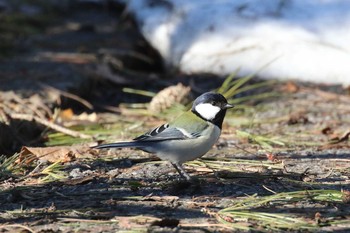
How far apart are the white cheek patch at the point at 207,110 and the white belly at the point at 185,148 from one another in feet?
0.52

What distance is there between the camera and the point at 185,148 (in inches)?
129

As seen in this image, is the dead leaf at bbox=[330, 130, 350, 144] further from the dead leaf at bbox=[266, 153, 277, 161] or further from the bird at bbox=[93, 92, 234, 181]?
the bird at bbox=[93, 92, 234, 181]

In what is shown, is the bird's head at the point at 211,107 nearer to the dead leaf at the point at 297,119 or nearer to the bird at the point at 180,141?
the bird at the point at 180,141

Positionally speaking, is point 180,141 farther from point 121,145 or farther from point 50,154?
point 50,154

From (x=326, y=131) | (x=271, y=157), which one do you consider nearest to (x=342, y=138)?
(x=326, y=131)

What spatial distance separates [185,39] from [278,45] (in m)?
0.79

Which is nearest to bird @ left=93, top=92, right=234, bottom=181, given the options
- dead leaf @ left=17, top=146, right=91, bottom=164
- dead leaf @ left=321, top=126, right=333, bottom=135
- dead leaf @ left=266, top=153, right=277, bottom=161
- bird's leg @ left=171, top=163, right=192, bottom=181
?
bird's leg @ left=171, top=163, right=192, bottom=181

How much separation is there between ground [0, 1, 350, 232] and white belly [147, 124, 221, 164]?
0.34 feet

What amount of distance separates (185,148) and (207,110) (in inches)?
12.0

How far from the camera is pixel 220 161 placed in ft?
12.1

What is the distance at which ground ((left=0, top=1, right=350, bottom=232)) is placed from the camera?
284 centimetres

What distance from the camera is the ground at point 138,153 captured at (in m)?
2.84

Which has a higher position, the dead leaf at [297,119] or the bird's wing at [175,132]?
the dead leaf at [297,119]

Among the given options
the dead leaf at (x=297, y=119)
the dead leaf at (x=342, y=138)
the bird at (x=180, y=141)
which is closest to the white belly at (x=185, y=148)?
the bird at (x=180, y=141)
